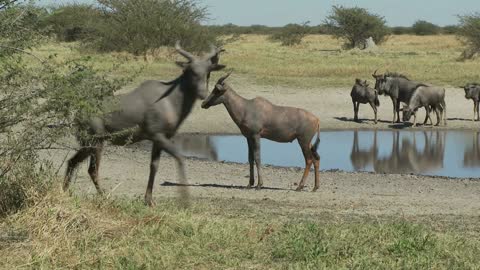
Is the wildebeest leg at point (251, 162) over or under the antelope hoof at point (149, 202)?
under

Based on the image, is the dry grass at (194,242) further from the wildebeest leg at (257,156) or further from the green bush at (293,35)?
the green bush at (293,35)

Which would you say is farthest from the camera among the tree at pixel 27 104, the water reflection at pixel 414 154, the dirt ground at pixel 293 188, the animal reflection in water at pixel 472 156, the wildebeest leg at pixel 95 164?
the animal reflection in water at pixel 472 156

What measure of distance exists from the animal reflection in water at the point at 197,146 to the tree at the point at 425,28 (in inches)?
3598

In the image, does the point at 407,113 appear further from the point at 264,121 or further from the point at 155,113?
the point at 155,113

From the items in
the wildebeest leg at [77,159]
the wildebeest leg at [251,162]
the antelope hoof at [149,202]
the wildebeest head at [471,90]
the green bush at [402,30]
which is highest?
the wildebeest leg at [77,159]

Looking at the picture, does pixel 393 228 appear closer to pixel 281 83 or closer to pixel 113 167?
pixel 113 167

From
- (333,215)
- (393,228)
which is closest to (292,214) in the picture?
(333,215)

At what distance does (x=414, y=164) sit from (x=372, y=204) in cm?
787

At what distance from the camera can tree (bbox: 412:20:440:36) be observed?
111 m

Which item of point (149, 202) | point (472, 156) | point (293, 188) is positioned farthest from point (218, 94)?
point (472, 156)

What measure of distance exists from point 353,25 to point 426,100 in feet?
138

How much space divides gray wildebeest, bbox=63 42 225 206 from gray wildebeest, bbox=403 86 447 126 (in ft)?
55.6

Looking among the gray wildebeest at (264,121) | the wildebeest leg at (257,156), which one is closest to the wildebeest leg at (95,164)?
the wildebeest leg at (257,156)

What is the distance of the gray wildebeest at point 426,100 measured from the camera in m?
27.0
